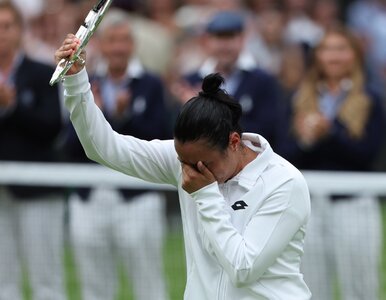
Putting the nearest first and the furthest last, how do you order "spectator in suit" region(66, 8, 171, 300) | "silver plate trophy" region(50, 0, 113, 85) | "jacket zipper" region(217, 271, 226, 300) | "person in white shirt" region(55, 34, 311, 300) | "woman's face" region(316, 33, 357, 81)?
"silver plate trophy" region(50, 0, 113, 85)
"person in white shirt" region(55, 34, 311, 300)
"jacket zipper" region(217, 271, 226, 300)
"spectator in suit" region(66, 8, 171, 300)
"woman's face" region(316, 33, 357, 81)

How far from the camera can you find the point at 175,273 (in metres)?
8.27

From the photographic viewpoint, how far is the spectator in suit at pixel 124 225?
8180 mm

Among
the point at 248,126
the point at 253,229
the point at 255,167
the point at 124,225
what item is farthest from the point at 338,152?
the point at 253,229

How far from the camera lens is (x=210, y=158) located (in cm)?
484

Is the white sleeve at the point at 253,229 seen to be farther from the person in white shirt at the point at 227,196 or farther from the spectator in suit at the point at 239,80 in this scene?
the spectator in suit at the point at 239,80

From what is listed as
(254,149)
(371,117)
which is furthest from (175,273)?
(254,149)

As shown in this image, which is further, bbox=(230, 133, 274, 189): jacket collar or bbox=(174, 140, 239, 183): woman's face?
bbox=(230, 133, 274, 189): jacket collar

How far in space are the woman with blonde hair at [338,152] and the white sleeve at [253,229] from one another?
113 inches

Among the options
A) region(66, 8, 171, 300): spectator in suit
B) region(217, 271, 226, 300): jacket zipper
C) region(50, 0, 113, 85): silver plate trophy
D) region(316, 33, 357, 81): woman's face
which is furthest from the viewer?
region(316, 33, 357, 81): woman's face

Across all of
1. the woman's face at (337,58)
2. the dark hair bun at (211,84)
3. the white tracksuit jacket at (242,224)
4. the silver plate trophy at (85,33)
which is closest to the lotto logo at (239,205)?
the white tracksuit jacket at (242,224)

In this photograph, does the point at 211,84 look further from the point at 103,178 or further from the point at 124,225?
the point at 124,225

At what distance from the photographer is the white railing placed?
306 inches

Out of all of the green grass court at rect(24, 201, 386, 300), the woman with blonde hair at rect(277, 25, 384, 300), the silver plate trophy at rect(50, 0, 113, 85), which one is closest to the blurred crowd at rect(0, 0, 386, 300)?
the woman with blonde hair at rect(277, 25, 384, 300)

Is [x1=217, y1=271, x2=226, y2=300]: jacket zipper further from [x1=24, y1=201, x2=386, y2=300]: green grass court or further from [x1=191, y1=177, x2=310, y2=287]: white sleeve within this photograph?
[x1=24, y1=201, x2=386, y2=300]: green grass court
